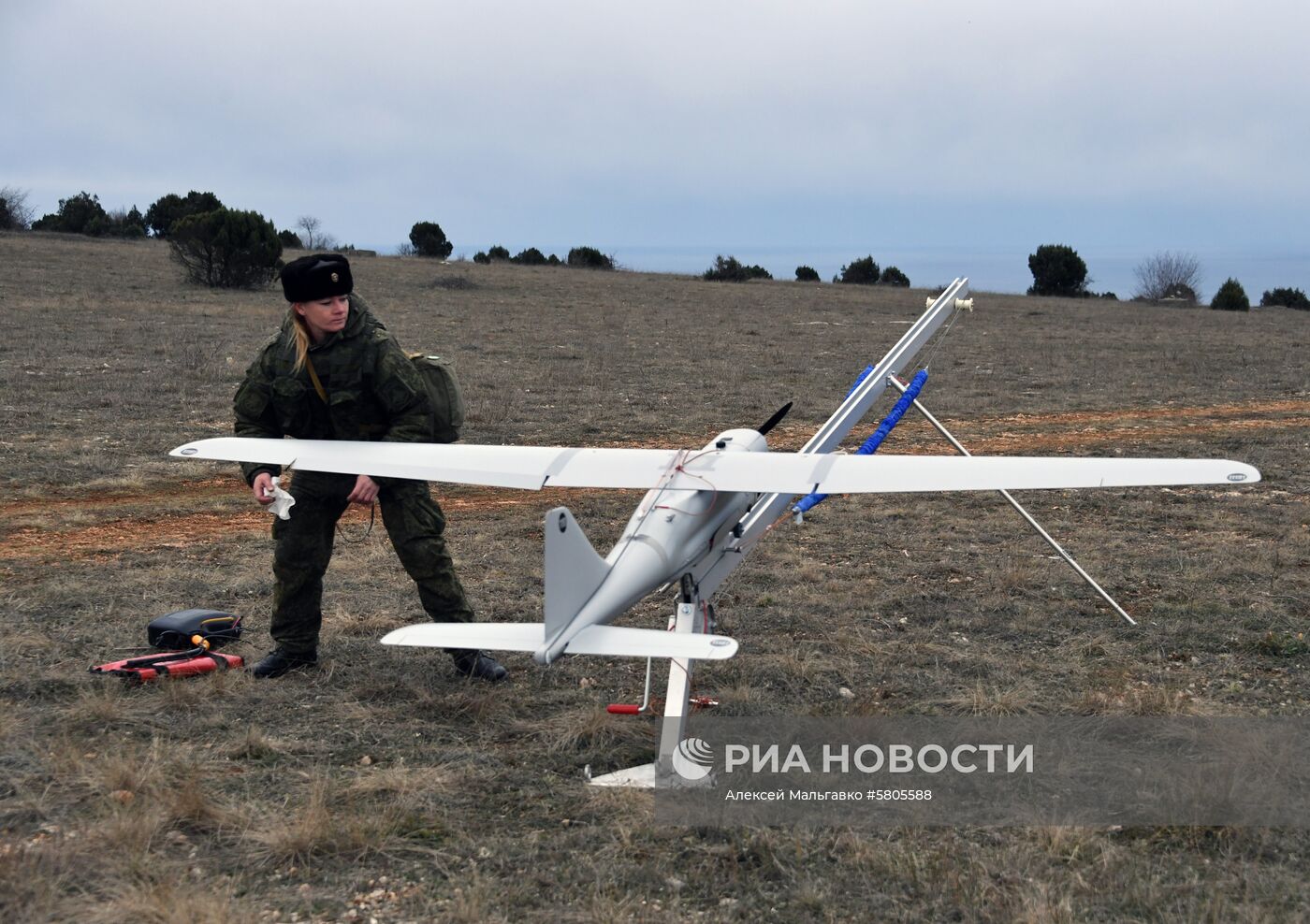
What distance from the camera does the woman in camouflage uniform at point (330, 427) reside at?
18.5ft

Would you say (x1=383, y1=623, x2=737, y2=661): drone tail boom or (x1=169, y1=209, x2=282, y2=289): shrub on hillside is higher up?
(x1=169, y1=209, x2=282, y2=289): shrub on hillside

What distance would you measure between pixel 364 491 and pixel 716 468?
168 centimetres

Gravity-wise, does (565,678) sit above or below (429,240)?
below

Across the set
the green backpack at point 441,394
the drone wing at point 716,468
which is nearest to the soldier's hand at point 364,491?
the drone wing at point 716,468

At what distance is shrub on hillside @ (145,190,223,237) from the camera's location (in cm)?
4356

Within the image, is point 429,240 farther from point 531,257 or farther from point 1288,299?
point 1288,299

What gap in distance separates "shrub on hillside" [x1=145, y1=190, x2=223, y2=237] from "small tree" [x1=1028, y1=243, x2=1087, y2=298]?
32700 millimetres

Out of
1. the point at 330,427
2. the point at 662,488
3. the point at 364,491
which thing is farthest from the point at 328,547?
the point at 662,488

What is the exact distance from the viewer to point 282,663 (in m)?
5.89

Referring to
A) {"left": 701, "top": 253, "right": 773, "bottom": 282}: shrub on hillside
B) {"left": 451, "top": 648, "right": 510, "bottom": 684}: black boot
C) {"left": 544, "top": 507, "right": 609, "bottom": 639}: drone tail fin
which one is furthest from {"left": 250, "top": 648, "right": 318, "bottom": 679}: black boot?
{"left": 701, "top": 253, "right": 773, "bottom": 282}: shrub on hillside

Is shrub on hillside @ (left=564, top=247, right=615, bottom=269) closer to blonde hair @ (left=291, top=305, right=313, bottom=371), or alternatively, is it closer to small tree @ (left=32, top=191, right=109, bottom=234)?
small tree @ (left=32, top=191, right=109, bottom=234)

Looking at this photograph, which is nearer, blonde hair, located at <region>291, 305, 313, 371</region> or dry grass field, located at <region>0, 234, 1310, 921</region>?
dry grass field, located at <region>0, 234, 1310, 921</region>

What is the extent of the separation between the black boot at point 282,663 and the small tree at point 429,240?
4664 centimetres

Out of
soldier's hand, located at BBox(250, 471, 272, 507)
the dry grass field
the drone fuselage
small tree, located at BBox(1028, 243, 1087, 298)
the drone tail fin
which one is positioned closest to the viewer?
the dry grass field
